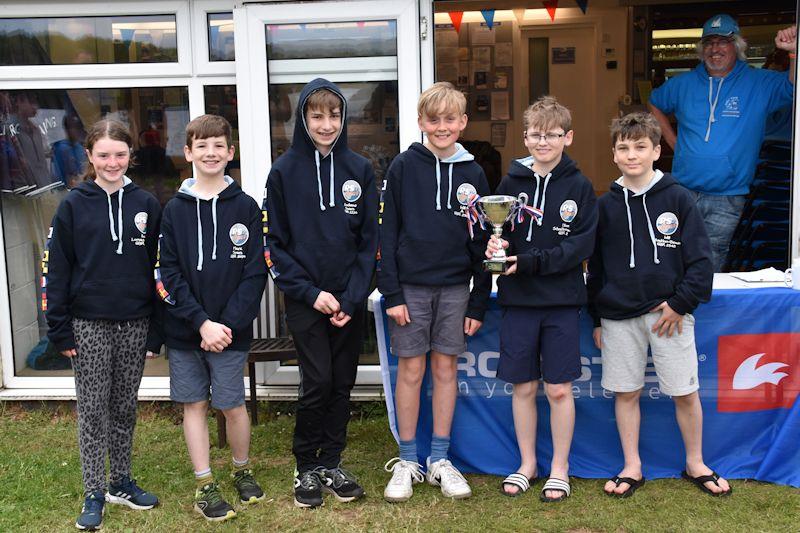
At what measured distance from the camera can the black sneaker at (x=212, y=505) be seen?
3.62 m

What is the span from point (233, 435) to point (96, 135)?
1.33 m

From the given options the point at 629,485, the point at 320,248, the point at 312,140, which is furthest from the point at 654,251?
the point at 312,140

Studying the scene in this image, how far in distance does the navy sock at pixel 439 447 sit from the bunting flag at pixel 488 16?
6.31 metres

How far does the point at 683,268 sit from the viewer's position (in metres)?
3.59

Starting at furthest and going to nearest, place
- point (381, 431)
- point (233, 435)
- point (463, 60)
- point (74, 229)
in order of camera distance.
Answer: point (463, 60) < point (381, 431) < point (233, 435) < point (74, 229)

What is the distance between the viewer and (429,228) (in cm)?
364

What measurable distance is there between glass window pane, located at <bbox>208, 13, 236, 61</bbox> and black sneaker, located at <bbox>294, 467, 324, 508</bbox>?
2.25m

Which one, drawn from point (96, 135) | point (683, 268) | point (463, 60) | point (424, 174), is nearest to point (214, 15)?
point (96, 135)

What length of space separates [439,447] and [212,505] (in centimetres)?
98

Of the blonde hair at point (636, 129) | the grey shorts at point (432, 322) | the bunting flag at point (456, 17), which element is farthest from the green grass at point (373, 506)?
the bunting flag at point (456, 17)

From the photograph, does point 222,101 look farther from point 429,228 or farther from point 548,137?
point 548,137

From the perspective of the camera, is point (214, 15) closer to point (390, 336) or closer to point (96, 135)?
point (96, 135)

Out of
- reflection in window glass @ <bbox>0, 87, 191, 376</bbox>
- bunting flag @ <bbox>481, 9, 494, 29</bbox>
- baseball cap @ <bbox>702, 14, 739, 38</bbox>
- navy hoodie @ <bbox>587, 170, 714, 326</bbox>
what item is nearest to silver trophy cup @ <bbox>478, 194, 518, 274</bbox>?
navy hoodie @ <bbox>587, 170, 714, 326</bbox>

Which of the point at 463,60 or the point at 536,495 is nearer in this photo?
the point at 536,495
